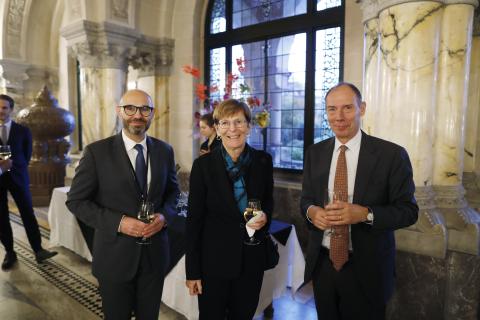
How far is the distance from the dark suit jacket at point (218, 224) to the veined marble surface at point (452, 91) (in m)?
1.95

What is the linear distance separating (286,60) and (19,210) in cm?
399

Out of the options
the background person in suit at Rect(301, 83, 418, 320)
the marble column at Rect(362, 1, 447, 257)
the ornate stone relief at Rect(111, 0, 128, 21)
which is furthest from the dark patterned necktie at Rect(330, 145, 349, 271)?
the ornate stone relief at Rect(111, 0, 128, 21)

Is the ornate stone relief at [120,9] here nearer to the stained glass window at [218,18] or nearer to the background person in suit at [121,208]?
the stained glass window at [218,18]

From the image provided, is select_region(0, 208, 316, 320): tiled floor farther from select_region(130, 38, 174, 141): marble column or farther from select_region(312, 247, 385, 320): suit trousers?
select_region(130, 38, 174, 141): marble column

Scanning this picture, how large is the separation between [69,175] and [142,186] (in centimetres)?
509

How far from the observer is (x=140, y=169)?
73.1 inches

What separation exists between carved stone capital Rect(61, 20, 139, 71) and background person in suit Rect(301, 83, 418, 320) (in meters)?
4.54

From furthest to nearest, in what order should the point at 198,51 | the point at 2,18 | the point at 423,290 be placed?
the point at 2,18 → the point at 198,51 → the point at 423,290

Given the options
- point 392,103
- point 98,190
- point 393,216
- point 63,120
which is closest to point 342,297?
point 393,216

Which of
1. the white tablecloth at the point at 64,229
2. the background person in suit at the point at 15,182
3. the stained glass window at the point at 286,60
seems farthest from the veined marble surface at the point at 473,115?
the background person in suit at the point at 15,182

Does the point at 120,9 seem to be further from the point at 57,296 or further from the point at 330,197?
the point at 330,197

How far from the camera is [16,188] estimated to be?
3695 mm

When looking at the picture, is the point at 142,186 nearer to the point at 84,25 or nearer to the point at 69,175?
the point at 84,25

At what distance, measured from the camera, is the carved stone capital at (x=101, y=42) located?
5105 millimetres
